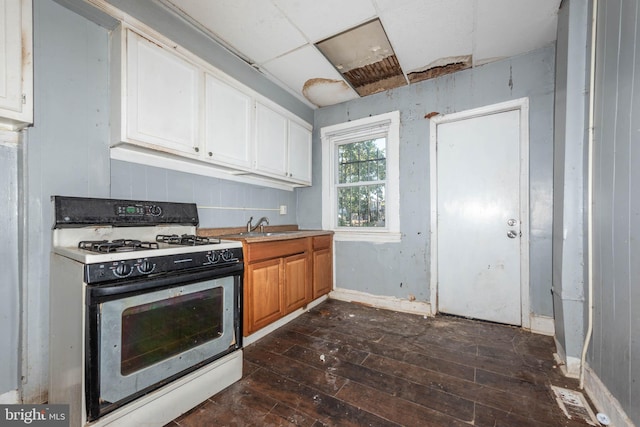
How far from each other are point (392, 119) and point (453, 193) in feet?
3.60

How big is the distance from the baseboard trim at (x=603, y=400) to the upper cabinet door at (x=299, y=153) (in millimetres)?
2862

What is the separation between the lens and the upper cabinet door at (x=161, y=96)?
1660mm

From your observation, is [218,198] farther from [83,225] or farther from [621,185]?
[621,185]

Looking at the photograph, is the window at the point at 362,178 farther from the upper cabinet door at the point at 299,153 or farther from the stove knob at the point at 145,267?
the stove knob at the point at 145,267

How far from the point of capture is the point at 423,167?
9.44 feet

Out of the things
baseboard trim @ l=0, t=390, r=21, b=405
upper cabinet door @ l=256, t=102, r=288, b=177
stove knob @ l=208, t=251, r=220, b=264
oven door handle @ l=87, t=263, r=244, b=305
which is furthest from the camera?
upper cabinet door @ l=256, t=102, r=288, b=177

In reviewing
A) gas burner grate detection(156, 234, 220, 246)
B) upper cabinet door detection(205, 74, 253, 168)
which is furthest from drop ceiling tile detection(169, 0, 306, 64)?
gas burner grate detection(156, 234, 220, 246)

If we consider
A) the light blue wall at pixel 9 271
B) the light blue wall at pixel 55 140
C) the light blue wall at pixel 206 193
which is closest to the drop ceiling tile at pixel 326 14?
the light blue wall at pixel 55 140

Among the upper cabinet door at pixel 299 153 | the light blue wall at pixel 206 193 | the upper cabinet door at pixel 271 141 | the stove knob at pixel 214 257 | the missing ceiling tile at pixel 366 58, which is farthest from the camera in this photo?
the upper cabinet door at pixel 299 153

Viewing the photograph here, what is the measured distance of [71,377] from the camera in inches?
46.7

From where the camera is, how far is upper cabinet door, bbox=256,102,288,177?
261cm

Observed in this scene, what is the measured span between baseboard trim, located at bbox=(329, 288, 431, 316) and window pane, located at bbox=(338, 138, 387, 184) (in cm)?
143

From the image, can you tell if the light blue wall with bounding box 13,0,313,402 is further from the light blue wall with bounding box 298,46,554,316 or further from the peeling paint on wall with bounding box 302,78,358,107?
the light blue wall with bounding box 298,46,554,316

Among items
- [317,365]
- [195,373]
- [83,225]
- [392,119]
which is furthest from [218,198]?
[392,119]
